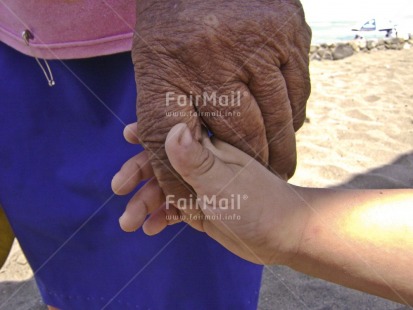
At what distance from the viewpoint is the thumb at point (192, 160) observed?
76cm

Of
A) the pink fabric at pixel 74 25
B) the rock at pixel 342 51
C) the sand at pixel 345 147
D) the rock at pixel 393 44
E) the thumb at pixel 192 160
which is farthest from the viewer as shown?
the rock at pixel 393 44

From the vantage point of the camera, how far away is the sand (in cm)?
201

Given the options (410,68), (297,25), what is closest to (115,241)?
(297,25)

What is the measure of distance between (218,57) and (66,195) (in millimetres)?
515

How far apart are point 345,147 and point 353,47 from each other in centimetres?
279

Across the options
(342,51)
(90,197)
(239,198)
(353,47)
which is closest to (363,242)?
(239,198)

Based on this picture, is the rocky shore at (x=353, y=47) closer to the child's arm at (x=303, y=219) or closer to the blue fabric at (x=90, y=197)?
the blue fabric at (x=90, y=197)

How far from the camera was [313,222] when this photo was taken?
0.84 m

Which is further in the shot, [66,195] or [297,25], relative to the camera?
[66,195]

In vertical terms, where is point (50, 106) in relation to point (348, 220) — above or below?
above

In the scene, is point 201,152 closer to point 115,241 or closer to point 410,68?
point 115,241

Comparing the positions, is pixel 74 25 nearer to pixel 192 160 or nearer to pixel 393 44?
pixel 192 160

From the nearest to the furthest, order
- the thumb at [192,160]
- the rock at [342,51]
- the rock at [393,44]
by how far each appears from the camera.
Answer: the thumb at [192,160], the rock at [342,51], the rock at [393,44]

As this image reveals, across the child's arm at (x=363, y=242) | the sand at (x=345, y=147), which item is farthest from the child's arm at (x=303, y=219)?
the sand at (x=345, y=147)
